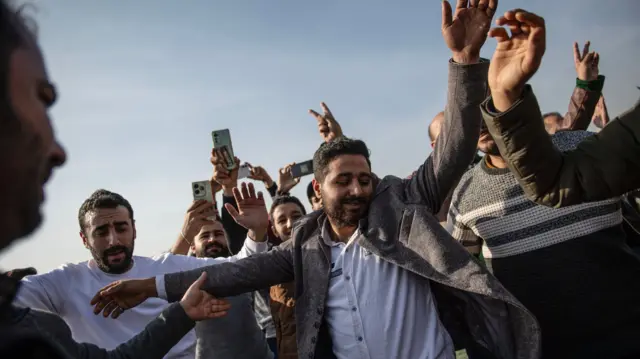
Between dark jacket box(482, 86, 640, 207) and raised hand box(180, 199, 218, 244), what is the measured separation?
380 centimetres

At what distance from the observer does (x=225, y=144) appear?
5.41 m

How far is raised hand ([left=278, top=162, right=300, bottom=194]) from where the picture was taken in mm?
7023

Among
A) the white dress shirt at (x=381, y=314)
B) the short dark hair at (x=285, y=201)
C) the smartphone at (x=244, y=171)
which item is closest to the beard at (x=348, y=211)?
the white dress shirt at (x=381, y=314)

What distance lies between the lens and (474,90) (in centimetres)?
284

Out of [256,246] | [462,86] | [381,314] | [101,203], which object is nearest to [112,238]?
[101,203]

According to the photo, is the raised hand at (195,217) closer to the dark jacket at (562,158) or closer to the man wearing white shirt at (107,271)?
the man wearing white shirt at (107,271)

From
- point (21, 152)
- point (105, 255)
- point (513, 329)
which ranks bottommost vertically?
point (513, 329)

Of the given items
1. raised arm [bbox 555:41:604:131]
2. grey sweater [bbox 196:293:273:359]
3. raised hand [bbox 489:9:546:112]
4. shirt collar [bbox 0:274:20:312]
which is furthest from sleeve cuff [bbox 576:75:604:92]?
shirt collar [bbox 0:274:20:312]

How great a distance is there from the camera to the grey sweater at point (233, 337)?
4.13 m

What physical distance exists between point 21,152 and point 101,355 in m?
1.48

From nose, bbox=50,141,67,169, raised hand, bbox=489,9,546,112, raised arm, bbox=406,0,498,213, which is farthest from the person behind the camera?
raised arm, bbox=406,0,498,213

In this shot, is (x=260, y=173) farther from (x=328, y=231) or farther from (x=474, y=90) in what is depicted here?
(x=474, y=90)

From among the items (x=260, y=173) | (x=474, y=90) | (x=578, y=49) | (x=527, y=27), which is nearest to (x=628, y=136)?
(x=527, y=27)

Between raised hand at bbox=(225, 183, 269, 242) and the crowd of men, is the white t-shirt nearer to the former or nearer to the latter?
the crowd of men
